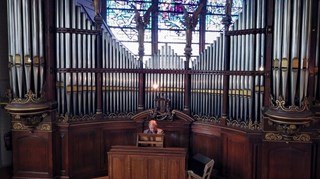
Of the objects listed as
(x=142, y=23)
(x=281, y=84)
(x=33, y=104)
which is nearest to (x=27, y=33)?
(x=33, y=104)

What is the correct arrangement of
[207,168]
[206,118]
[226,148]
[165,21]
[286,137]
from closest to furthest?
[207,168], [286,137], [226,148], [206,118], [165,21]

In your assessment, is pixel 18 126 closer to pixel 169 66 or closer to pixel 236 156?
pixel 169 66

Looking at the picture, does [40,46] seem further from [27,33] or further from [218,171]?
[218,171]

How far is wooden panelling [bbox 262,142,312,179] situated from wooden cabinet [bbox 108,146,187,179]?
6.63 feet

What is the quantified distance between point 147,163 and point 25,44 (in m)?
4.22

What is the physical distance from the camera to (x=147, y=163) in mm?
7633

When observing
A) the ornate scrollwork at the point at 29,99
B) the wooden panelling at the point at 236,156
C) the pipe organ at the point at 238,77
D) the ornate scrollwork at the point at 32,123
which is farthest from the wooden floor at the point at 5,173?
the wooden panelling at the point at 236,156

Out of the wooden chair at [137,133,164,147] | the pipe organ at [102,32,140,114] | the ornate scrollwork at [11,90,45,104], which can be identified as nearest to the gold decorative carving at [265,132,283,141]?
the wooden chair at [137,133,164,147]

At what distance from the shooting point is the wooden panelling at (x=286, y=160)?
7.43 meters

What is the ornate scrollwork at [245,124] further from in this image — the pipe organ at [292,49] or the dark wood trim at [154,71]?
the dark wood trim at [154,71]

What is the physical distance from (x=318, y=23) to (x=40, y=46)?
6.69 m

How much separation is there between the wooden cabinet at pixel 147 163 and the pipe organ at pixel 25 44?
8.65 feet

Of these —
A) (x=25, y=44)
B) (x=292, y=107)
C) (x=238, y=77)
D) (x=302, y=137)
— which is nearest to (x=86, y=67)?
(x=25, y=44)

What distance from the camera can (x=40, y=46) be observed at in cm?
797
